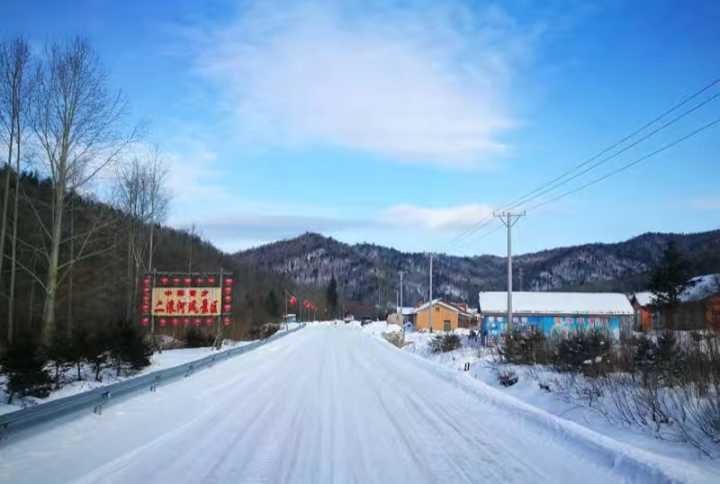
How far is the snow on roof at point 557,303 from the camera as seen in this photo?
195 feet

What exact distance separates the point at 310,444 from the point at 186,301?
24035 mm

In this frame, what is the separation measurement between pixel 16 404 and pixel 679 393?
1307cm

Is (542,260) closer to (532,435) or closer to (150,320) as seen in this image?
(150,320)

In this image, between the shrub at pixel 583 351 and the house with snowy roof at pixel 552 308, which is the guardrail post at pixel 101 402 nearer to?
the shrub at pixel 583 351

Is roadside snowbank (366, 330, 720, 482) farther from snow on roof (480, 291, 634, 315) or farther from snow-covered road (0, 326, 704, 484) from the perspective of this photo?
snow on roof (480, 291, 634, 315)

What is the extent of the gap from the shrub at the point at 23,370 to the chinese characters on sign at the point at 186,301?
17983mm

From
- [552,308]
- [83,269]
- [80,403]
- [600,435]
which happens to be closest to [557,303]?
[552,308]

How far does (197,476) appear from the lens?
6301mm

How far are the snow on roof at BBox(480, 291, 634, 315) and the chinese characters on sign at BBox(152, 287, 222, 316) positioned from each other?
34.5 m

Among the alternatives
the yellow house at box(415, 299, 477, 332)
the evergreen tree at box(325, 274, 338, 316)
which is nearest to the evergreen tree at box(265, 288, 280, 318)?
the yellow house at box(415, 299, 477, 332)

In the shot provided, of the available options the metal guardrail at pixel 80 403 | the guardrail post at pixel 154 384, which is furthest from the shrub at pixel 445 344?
the guardrail post at pixel 154 384

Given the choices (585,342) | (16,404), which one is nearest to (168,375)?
(16,404)

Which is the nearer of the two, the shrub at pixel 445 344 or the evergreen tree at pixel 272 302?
the shrub at pixel 445 344

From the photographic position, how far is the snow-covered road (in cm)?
645
